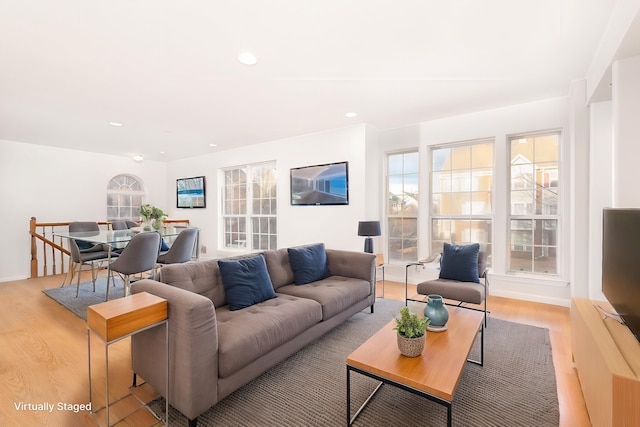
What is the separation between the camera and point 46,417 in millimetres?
1729

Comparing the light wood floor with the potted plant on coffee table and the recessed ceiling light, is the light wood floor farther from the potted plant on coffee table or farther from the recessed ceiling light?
the recessed ceiling light

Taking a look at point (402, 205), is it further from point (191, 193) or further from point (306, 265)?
point (191, 193)

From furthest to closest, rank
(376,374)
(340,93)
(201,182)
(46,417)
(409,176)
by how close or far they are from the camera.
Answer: (201,182) < (409,176) < (340,93) < (46,417) < (376,374)

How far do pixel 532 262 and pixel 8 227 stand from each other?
335 inches

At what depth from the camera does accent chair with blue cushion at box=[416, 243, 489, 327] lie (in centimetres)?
288

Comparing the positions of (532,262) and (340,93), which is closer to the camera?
(340,93)

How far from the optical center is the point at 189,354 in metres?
1.56

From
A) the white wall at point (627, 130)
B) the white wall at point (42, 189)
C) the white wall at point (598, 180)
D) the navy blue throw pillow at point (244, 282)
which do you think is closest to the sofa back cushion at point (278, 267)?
the navy blue throw pillow at point (244, 282)

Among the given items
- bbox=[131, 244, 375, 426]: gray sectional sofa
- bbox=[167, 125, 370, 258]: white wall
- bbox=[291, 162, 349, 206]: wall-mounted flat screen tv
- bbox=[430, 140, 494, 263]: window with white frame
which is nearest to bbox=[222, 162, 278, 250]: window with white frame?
bbox=[167, 125, 370, 258]: white wall

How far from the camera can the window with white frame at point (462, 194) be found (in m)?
4.12

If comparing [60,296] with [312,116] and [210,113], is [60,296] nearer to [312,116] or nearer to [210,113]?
[210,113]

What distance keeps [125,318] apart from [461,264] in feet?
10.2

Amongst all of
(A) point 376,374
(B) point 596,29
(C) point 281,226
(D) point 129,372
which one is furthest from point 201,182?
(B) point 596,29

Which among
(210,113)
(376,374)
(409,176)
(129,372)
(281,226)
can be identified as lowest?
(129,372)
